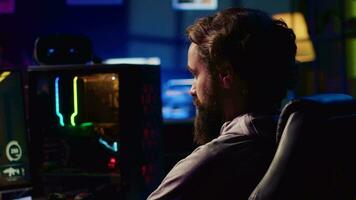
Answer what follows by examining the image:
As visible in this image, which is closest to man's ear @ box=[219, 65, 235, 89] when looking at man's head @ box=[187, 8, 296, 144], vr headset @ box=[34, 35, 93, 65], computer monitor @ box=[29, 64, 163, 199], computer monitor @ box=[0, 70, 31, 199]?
man's head @ box=[187, 8, 296, 144]

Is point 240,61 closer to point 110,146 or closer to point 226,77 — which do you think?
point 226,77

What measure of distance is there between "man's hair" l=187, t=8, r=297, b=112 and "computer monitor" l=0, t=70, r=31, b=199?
1.07 meters

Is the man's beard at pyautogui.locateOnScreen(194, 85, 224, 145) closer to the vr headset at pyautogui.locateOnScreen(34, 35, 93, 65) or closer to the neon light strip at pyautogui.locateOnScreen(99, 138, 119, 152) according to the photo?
the neon light strip at pyautogui.locateOnScreen(99, 138, 119, 152)

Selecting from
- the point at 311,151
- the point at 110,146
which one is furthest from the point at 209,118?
the point at 110,146

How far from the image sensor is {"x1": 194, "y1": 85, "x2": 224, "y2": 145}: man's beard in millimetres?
1352

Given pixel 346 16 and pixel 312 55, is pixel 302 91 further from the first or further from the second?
pixel 346 16

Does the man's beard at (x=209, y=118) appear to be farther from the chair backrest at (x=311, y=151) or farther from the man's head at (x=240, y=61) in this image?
the chair backrest at (x=311, y=151)

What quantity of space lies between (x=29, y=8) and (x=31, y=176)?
18.5 feet

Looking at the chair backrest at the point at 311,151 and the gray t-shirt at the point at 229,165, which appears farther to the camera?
the gray t-shirt at the point at 229,165

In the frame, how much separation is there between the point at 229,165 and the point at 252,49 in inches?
10.1

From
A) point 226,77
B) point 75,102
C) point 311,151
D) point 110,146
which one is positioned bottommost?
point 110,146

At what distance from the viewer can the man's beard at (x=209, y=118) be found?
1.35m

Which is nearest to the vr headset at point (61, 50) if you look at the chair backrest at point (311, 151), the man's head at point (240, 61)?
the man's head at point (240, 61)

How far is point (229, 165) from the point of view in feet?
4.15
